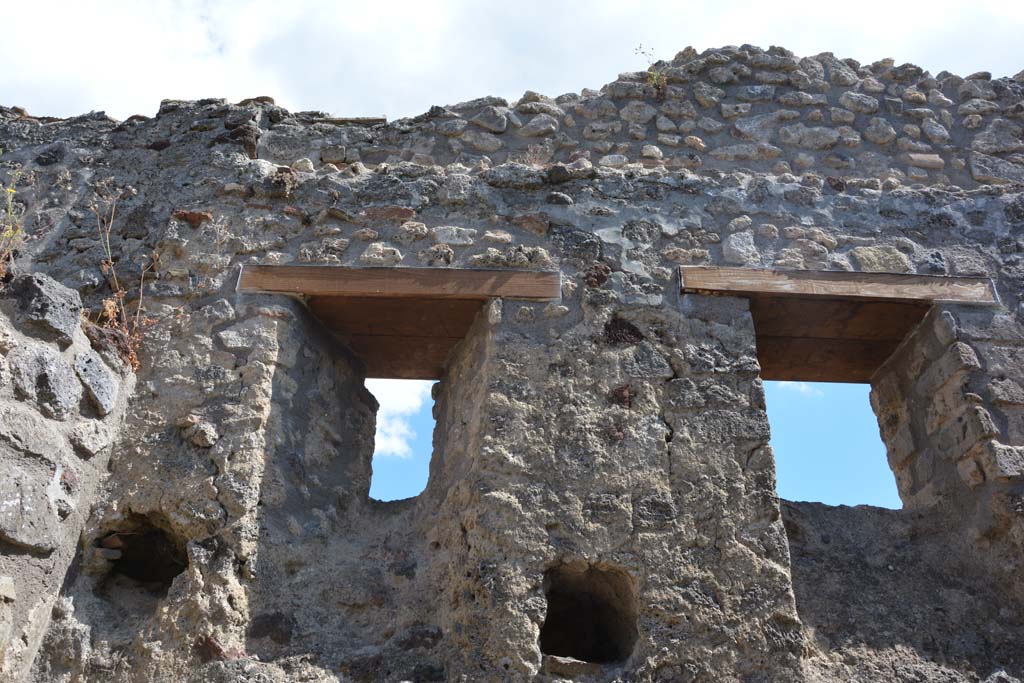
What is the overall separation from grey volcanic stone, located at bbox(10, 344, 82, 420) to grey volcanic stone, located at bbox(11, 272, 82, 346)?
6 centimetres

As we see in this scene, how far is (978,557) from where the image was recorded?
3.28 metres

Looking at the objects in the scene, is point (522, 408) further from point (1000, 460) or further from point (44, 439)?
point (1000, 460)

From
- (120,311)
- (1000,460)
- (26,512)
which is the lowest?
(26,512)

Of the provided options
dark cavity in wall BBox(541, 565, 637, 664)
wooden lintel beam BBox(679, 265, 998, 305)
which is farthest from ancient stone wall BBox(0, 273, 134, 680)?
wooden lintel beam BBox(679, 265, 998, 305)

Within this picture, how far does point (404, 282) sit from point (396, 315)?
0.19 m

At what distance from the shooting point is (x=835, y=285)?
12.1 ft

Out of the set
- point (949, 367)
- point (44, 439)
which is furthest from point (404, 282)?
point (949, 367)

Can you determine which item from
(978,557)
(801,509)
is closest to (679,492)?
(801,509)

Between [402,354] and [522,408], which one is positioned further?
[402,354]

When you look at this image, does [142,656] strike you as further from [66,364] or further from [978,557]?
[978,557]

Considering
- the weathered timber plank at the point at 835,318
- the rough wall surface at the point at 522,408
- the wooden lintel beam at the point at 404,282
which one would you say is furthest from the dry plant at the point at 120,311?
the weathered timber plank at the point at 835,318

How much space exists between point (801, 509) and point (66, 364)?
2.60 metres

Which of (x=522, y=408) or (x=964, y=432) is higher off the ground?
(x=964, y=432)

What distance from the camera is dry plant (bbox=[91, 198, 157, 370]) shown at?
3.47 m
